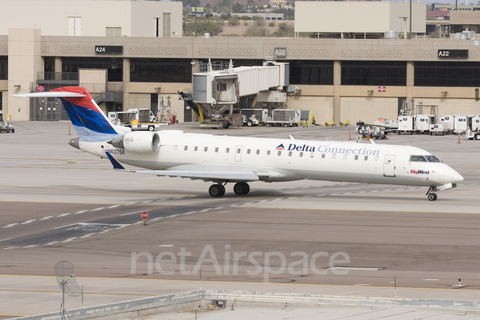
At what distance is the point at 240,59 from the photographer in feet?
324

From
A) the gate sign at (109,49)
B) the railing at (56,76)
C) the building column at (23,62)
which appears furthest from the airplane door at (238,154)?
the building column at (23,62)

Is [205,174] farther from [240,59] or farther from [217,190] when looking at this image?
[240,59]

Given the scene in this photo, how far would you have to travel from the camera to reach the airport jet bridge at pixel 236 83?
85000 millimetres

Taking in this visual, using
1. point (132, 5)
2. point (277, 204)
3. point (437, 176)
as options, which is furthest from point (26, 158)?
point (132, 5)

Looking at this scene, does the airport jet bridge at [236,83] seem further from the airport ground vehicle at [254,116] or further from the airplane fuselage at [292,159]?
the airplane fuselage at [292,159]

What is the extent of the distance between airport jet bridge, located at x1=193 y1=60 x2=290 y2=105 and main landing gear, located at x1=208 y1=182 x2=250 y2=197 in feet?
160

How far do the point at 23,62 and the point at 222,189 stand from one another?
71534mm

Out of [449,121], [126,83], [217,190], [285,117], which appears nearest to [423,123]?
[449,121]

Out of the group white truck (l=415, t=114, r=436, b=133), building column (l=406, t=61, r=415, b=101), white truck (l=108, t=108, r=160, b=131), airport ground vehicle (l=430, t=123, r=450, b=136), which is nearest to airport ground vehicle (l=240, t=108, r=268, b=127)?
white truck (l=108, t=108, r=160, b=131)

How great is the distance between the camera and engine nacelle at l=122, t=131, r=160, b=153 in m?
36.9

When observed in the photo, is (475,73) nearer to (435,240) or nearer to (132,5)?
(132,5)

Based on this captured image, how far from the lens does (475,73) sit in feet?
309

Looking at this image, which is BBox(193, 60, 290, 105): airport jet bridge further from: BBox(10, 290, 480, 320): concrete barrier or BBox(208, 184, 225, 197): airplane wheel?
BBox(10, 290, 480, 320): concrete barrier

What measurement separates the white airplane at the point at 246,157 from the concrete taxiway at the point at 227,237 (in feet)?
4.21
